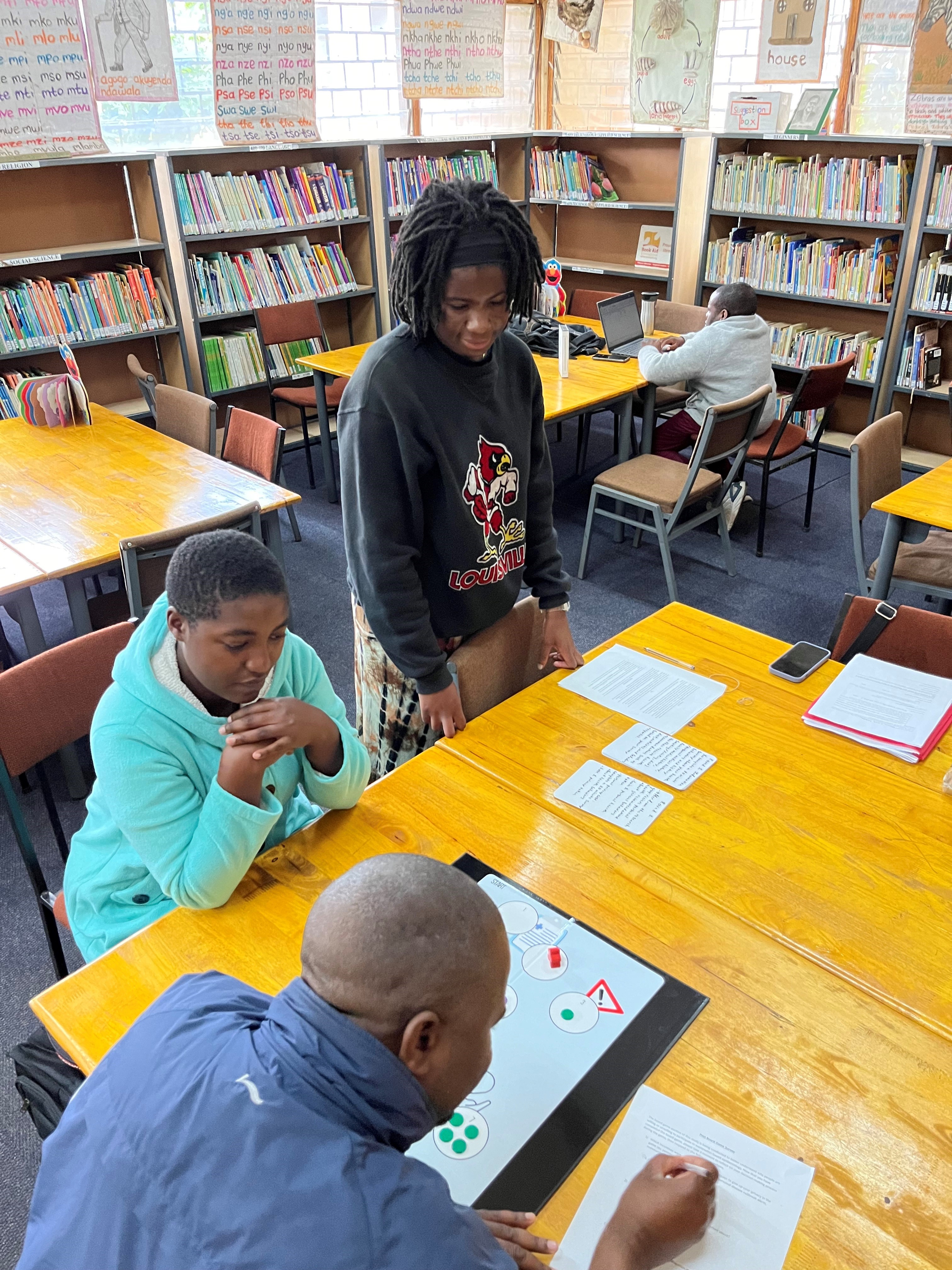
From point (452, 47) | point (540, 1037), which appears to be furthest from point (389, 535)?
point (452, 47)

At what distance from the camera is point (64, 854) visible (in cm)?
186

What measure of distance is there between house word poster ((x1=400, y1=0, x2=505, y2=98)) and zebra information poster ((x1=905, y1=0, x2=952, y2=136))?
2.33 metres

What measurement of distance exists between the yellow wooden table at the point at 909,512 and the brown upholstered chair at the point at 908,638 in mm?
903

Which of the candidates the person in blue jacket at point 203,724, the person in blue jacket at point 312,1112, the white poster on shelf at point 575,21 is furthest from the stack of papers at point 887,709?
the white poster on shelf at point 575,21

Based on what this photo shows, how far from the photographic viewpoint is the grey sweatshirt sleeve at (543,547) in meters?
1.87

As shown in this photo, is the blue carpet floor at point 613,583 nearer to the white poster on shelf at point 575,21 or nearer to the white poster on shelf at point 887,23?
the white poster on shelf at point 887,23

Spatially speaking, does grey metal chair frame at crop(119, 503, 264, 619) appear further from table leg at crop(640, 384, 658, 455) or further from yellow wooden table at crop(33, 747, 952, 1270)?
table leg at crop(640, 384, 658, 455)

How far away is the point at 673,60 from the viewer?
5199 millimetres

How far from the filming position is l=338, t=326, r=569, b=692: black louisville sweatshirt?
150cm

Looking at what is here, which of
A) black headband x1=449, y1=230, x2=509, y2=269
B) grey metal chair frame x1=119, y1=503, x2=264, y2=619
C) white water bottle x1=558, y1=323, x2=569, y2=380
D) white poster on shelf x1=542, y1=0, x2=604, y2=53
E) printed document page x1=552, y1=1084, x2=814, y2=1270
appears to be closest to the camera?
printed document page x1=552, y1=1084, x2=814, y2=1270

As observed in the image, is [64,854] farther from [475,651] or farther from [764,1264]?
[764,1264]

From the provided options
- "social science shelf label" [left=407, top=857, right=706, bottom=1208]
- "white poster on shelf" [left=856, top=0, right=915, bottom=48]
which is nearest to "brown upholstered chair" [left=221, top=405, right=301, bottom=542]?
"social science shelf label" [left=407, top=857, right=706, bottom=1208]

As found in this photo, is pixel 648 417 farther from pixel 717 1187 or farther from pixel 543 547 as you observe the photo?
pixel 717 1187

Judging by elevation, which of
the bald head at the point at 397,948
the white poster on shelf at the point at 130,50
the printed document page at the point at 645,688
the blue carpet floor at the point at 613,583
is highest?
the white poster on shelf at the point at 130,50
